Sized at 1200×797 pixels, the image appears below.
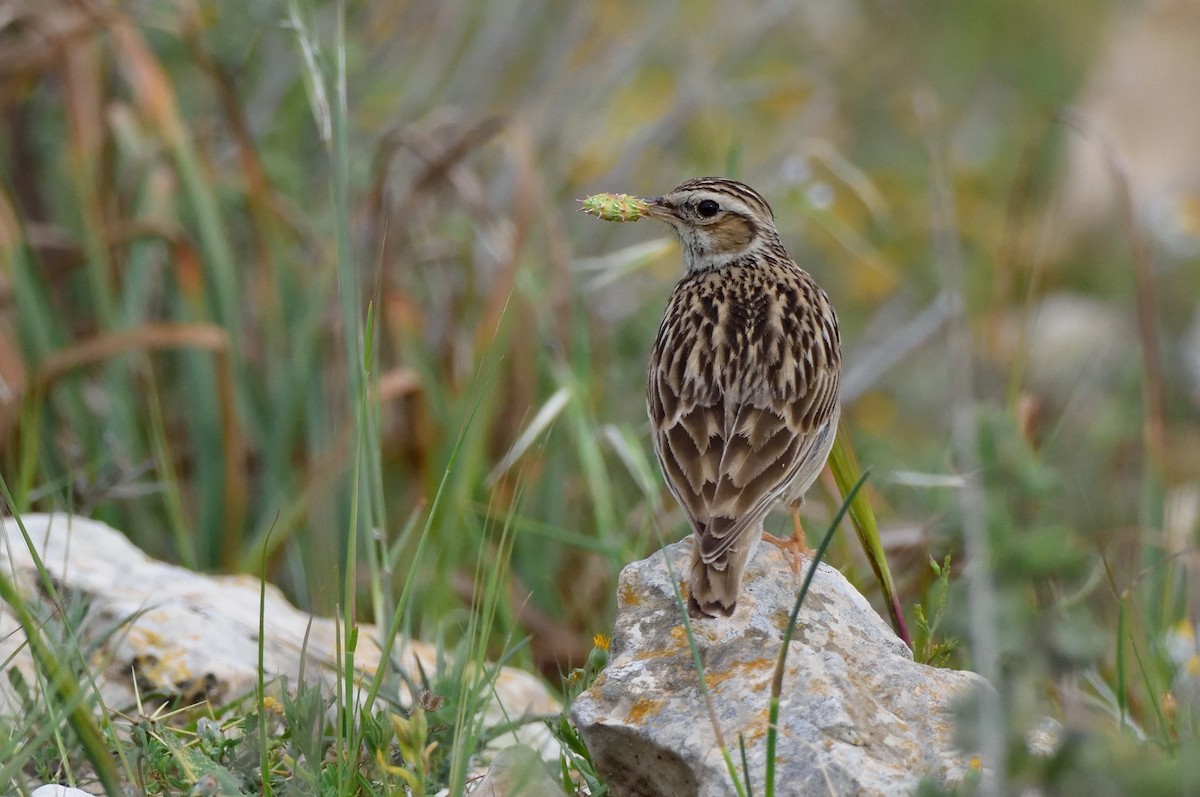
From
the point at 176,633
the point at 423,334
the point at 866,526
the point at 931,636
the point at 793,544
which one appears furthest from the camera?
the point at 423,334

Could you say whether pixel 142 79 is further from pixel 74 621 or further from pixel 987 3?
pixel 987 3

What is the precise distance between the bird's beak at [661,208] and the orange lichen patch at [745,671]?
1.82 m

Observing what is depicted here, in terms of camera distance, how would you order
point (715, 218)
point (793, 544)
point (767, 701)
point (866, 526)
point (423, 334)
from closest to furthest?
1. point (767, 701)
2. point (866, 526)
3. point (793, 544)
4. point (715, 218)
5. point (423, 334)

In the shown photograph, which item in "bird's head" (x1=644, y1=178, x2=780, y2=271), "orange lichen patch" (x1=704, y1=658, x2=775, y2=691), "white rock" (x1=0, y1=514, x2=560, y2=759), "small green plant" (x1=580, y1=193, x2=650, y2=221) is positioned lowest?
"white rock" (x1=0, y1=514, x2=560, y2=759)

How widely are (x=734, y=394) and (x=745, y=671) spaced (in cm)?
94

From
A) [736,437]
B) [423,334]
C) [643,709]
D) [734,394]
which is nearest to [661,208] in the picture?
[734,394]

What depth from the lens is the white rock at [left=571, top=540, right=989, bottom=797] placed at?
3.12m

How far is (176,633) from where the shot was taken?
4266mm

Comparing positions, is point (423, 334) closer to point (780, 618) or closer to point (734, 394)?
point (734, 394)

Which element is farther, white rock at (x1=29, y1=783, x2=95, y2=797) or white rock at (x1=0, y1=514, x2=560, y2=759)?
white rock at (x1=0, y1=514, x2=560, y2=759)

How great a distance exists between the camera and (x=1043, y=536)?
98.8 inches

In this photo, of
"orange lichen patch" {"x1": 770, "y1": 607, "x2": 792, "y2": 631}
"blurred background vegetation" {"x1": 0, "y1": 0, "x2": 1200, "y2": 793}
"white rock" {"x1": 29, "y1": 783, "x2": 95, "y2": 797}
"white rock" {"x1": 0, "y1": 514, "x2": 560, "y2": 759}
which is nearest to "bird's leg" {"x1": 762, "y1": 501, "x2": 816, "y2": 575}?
"blurred background vegetation" {"x1": 0, "y1": 0, "x2": 1200, "y2": 793}

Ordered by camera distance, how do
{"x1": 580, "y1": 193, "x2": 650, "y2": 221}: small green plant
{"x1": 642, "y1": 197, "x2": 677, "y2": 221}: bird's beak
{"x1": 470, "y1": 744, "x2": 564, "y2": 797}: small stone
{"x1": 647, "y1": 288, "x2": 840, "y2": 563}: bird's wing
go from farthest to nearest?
{"x1": 642, "y1": 197, "x2": 677, "y2": 221}: bird's beak → {"x1": 580, "y1": 193, "x2": 650, "y2": 221}: small green plant → {"x1": 647, "y1": 288, "x2": 840, "y2": 563}: bird's wing → {"x1": 470, "y1": 744, "x2": 564, "y2": 797}: small stone

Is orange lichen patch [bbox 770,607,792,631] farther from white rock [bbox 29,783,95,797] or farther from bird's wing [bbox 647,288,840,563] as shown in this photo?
white rock [bbox 29,783,95,797]
